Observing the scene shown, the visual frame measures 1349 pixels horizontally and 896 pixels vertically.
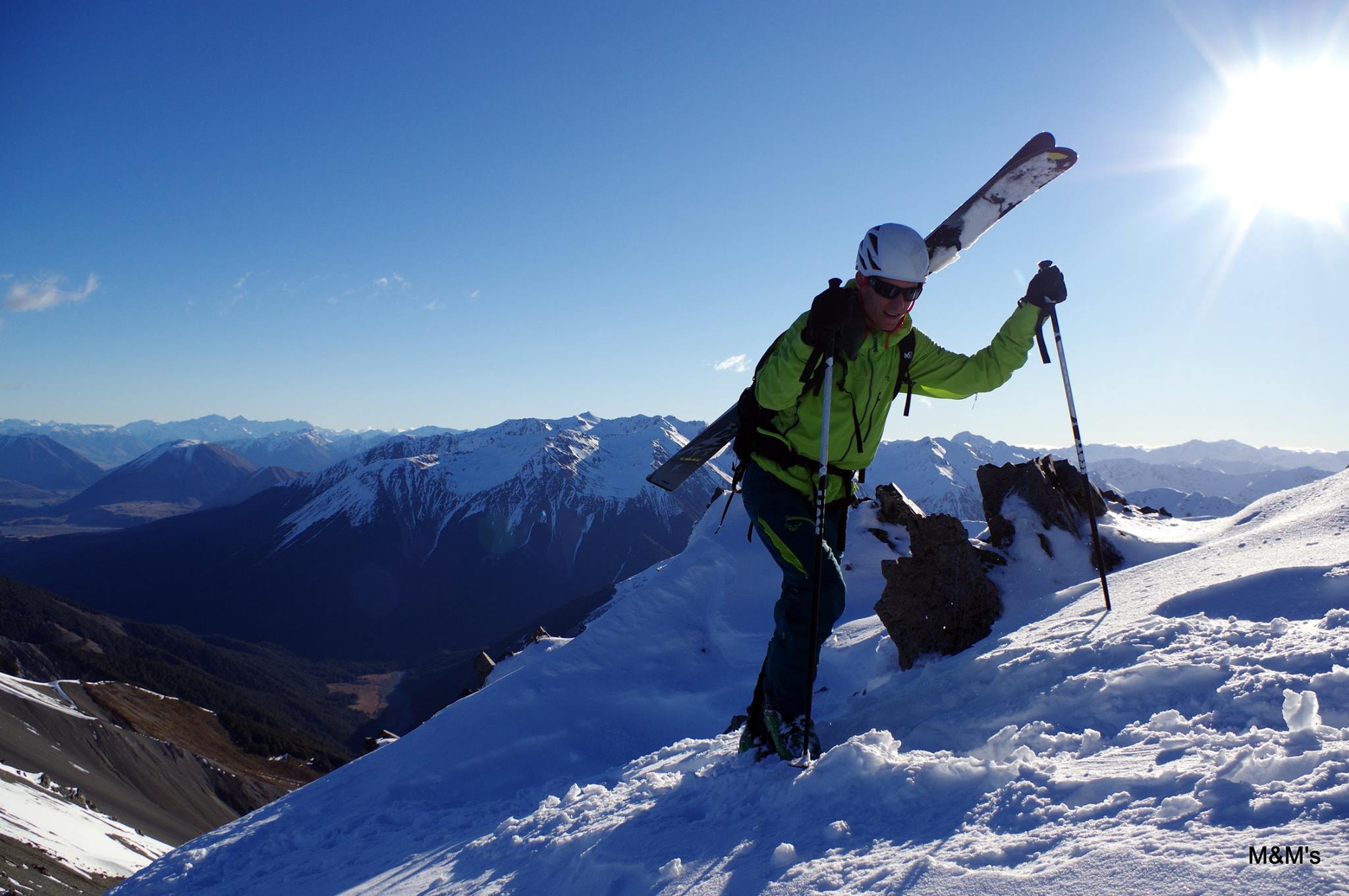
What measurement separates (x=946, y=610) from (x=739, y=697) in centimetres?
509

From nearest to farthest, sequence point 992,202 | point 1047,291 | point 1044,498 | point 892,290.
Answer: point 892,290, point 1047,291, point 992,202, point 1044,498

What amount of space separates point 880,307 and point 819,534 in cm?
197

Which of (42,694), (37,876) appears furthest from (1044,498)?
(42,694)

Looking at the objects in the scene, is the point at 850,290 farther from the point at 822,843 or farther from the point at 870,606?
the point at 870,606

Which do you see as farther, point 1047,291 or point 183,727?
point 183,727

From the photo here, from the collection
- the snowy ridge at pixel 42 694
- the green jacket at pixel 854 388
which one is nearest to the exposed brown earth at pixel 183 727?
the snowy ridge at pixel 42 694

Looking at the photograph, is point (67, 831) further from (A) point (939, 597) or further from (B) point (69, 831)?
(A) point (939, 597)

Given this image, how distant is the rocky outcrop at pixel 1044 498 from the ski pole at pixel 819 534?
7.04m

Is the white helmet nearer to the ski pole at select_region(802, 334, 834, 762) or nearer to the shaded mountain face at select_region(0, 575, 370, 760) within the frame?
the ski pole at select_region(802, 334, 834, 762)

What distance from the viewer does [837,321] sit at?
5402 mm

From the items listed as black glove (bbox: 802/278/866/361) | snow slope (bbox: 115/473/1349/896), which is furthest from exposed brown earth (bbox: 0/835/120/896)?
black glove (bbox: 802/278/866/361)

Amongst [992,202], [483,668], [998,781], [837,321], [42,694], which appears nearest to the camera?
[998,781]

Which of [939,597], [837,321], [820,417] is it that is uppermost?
[837,321]

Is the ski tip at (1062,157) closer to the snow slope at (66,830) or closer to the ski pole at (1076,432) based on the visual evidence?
the ski pole at (1076,432)
